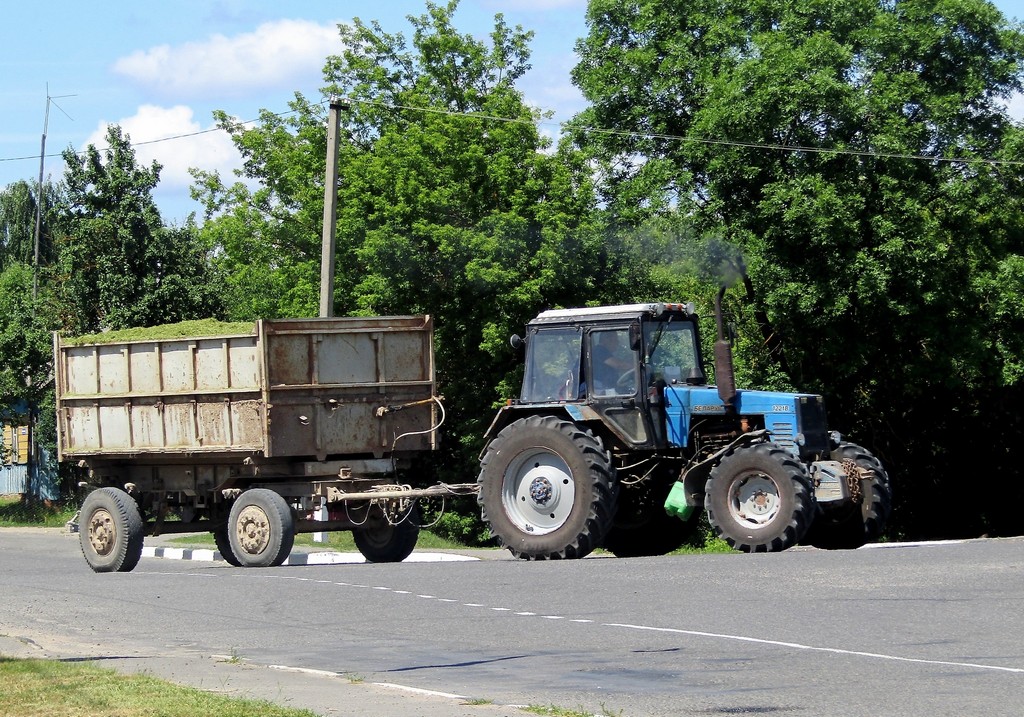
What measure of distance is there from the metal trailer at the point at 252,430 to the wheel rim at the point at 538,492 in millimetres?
1158

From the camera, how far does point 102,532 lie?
18.8m

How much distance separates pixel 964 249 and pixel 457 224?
11.0 metres

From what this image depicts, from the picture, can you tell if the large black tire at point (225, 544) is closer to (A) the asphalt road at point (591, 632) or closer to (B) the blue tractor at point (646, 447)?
(A) the asphalt road at point (591, 632)

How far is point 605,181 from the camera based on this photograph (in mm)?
33344

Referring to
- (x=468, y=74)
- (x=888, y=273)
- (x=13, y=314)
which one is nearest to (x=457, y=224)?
(x=468, y=74)

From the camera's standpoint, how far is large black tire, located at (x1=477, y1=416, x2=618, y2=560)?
16.4 metres

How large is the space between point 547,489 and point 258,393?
364 cm

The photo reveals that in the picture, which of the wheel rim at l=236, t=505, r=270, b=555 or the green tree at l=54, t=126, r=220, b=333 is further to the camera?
the green tree at l=54, t=126, r=220, b=333

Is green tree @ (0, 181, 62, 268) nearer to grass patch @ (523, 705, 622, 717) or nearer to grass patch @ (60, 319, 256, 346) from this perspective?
grass patch @ (60, 319, 256, 346)

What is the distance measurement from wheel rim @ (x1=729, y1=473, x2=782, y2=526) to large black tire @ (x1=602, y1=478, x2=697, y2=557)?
5.51 feet

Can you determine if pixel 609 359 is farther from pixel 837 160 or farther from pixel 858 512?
pixel 837 160

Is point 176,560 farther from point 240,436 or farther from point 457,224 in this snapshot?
point 457,224

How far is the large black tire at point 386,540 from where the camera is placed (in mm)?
19406

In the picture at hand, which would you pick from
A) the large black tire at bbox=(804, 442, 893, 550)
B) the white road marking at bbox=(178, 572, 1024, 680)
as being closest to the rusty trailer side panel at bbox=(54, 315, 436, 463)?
the large black tire at bbox=(804, 442, 893, 550)
